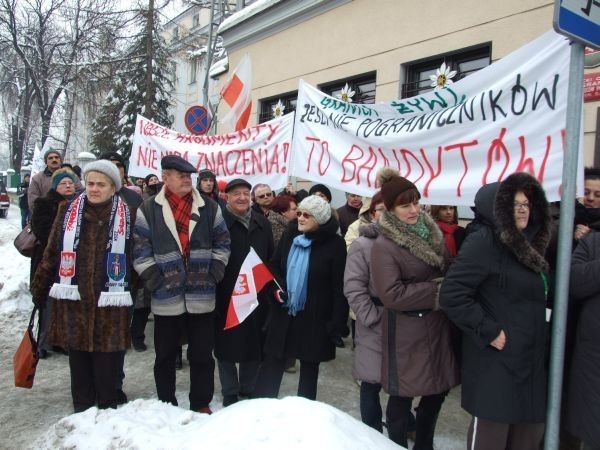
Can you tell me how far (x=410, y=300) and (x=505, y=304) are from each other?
0.50 metres

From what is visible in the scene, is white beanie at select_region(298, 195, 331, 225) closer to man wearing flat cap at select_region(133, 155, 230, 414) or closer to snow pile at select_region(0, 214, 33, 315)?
man wearing flat cap at select_region(133, 155, 230, 414)

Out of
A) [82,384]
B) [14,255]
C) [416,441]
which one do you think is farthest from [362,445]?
[14,255]

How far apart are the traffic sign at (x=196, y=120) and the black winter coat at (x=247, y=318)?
457 centimetres

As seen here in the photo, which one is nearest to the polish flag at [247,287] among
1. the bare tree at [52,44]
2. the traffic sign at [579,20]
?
the traffic sign at [579,20]

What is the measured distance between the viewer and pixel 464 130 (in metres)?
3.28

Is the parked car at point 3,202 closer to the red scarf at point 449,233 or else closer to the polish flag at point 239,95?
the polish flag at point 239,95

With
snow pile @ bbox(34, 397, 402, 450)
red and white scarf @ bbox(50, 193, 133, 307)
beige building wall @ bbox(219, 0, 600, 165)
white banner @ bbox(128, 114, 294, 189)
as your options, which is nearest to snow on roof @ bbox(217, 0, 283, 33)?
beige building wall @ bbox(219, 0, 600, 165)

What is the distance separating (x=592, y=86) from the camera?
4.86 meters

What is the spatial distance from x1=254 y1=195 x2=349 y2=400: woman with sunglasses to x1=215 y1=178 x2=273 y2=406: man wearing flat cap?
323mm

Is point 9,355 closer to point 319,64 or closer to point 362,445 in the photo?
point 362,445

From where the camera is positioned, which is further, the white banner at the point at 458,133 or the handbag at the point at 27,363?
the handbag at the point at 27,363

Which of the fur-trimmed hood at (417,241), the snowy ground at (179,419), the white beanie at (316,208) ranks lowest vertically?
the snowy ground at (179,419)

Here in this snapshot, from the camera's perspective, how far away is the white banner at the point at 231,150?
4.84 m

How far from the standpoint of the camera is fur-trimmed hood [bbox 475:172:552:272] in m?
2.43
